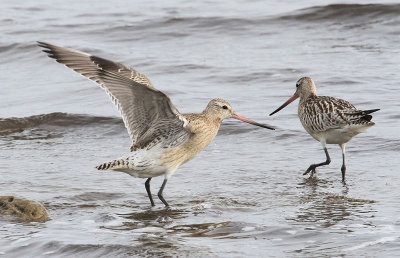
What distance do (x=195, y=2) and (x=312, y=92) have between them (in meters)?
9.42

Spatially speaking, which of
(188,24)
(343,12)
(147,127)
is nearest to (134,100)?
(147,127)

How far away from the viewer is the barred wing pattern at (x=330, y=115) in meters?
7.92

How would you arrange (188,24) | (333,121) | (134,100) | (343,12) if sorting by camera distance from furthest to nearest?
1. (188,24)
2. (343,12)
3. (333,121)
4. (134,100)

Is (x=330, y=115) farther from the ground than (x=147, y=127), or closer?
closer

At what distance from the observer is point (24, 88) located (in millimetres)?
12250

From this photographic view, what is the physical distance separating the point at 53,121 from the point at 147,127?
379 cm

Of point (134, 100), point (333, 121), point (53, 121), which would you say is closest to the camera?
point (134, 100)

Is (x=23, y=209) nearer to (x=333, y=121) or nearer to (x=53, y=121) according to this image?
(x=333, y=121)

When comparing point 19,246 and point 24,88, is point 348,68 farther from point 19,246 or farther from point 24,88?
point 19,246

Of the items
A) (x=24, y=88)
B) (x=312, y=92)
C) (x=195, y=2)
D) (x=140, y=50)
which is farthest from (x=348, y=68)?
(x=195, y=2)

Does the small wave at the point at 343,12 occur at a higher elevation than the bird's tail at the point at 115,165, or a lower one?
higher

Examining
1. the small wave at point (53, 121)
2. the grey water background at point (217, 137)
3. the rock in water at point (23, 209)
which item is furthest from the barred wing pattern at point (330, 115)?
the rock in water at point (23, 209)

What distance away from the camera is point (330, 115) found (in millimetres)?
8102

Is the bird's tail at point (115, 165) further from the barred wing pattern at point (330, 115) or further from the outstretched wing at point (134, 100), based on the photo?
the barred wing pattern at point (330, 115)
